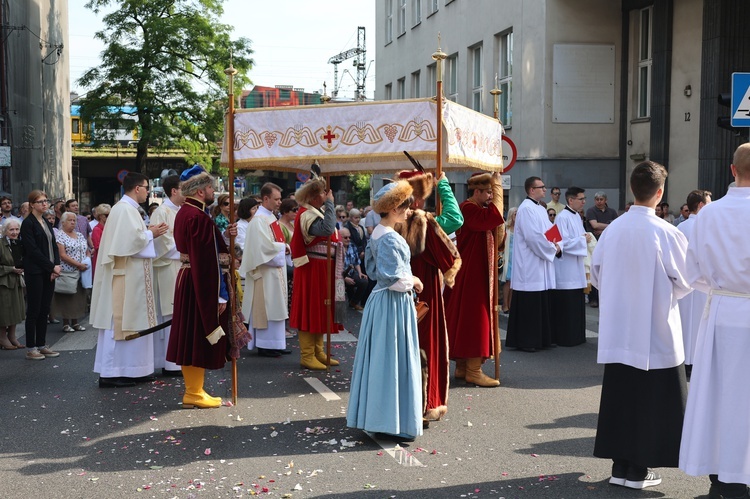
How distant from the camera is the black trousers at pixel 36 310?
35.8 feet

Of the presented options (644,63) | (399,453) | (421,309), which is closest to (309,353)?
(421,309)

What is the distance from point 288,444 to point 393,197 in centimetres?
198

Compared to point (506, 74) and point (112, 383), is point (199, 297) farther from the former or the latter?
point (506, 74)

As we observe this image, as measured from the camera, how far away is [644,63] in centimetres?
2052

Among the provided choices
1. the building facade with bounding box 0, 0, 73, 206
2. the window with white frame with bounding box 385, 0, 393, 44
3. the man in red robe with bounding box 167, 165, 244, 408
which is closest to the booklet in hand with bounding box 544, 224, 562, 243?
the man in red robe with bounding box 167, 165, 244, 408

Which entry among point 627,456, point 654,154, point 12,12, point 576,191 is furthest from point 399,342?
point 12,12

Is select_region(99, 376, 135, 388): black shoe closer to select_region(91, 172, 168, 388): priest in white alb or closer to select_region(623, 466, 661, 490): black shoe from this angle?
select_region(91, 172, 168, 388): priest in white alb

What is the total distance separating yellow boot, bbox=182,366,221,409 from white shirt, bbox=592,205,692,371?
3741mm

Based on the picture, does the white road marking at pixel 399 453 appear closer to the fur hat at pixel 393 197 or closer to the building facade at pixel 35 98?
the fur hat at pixel 393 197

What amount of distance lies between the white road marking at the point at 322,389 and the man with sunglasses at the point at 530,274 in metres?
3.04

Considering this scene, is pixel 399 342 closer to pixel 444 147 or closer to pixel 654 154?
pixel 444 147

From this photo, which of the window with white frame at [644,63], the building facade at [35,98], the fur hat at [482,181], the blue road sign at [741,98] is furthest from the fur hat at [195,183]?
the window with white frame at [644,63]

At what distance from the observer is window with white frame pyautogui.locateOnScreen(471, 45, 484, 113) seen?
27562 millimetres

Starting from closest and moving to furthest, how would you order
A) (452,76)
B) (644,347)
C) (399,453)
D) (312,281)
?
(644,347) < (399,453) < (312,281) < (452,76)
